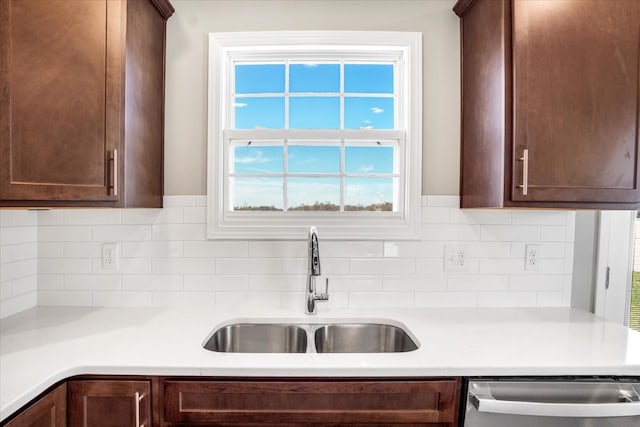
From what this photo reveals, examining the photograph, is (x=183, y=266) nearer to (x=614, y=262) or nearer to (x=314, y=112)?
(x=314, y=112)

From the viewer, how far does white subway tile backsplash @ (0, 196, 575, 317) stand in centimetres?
172

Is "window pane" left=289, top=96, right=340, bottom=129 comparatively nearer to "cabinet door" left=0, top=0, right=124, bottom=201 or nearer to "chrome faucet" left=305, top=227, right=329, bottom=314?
"chrome faucet" left=305, top=227, right=329, bottom=314

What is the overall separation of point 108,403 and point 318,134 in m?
1.38

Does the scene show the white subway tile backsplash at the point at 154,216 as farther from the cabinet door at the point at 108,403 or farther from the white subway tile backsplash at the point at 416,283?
the white subway tile backsplash at the point at 416,283

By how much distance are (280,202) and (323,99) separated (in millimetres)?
595

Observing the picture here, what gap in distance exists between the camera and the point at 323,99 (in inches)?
74.5

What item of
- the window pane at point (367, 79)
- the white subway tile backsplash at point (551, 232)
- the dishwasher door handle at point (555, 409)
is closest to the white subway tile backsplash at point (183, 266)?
the window pane at point (367, 79)

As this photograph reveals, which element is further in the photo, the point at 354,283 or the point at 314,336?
the point at 354,283

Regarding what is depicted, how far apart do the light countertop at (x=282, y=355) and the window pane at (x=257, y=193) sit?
0.56m

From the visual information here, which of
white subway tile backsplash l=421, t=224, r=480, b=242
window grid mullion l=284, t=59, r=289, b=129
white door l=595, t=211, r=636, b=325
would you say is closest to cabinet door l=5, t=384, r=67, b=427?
window grid mullion l=284, t=59, r=289, b=129

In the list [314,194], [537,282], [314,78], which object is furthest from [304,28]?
[537,282]

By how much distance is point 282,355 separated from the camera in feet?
3.84

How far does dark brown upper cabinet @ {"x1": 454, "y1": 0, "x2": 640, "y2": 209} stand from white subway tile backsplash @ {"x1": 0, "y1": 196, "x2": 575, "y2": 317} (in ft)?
1.30

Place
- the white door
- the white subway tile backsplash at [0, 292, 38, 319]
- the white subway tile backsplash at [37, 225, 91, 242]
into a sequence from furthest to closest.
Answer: the white door → the white subway tile backsplash at [37, 225, 91, 242] → the white subway tile backsplash at [0, 292, 38, 319]
